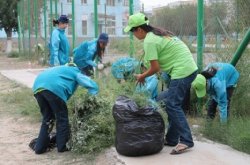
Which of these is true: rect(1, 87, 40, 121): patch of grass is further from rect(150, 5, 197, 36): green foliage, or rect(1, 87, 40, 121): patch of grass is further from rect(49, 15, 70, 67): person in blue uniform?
rect(150, 5, 197, 36): green foliage

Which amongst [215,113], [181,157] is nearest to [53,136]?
Result: [181,157]

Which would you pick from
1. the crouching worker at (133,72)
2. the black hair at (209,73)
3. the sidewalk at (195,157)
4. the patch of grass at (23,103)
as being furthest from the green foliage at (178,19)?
the sidewalk at (195,157)

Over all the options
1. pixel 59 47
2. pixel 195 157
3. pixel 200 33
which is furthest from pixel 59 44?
pixel 195 157

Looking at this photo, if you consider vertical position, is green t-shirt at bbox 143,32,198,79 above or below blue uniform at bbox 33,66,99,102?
above

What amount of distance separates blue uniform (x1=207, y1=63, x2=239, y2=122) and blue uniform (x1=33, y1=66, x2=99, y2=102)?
1512 millimetres

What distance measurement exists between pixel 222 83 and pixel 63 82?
201cm

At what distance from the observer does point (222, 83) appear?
583cm

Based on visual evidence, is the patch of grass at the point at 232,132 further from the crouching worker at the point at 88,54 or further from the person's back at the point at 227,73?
the crouching worker at the point at 88,54

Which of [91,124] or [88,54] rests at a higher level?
[88,54]

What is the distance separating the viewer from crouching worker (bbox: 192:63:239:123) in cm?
581

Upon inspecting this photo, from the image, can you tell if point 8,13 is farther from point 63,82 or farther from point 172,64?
point 172,64

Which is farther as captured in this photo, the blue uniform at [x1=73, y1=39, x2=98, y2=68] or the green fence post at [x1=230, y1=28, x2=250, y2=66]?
the blue uniform at [x1=73, y1=39, x2=98, y2=68]

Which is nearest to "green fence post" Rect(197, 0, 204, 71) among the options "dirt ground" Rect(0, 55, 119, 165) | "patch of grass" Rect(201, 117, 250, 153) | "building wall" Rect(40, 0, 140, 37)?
"patch of grass" Rect(201, 117, 250, 153)

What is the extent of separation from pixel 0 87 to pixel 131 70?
734 centimetres
